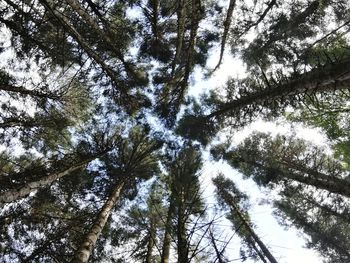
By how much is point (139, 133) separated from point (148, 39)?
4.04m

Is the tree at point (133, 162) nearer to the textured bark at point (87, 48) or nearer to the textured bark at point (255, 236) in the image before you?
the textured bark at point (87, 48)

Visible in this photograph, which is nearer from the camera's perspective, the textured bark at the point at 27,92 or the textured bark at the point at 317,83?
the textured bark at the point at 317,83

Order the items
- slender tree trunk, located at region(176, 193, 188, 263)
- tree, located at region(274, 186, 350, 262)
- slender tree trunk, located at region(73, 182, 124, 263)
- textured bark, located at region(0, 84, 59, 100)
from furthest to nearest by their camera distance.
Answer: tree, located at region(274, 186, 350, 262) < textured bark, located at region(0, 84, 59, 100) < slender tree trunk, located at region(73, 182, 124, 263) < slender tree trunk, located at region(176, 193, 188, 263)

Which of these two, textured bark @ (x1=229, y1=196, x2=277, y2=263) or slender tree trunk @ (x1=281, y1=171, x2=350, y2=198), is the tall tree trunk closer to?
slender tree trunk @ (x1=281, y1=171, x2=350, y2=198)

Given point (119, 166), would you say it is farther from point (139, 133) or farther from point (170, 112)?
point (170, 112)

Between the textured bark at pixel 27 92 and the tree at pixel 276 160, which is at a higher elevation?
the tree at pixel 276 160

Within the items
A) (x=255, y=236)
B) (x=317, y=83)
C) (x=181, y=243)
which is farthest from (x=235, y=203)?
(x=181, y=243)

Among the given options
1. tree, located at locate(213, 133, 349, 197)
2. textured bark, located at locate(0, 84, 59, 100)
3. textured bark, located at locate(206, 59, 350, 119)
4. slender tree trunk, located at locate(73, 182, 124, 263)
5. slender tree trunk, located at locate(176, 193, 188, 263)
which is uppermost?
tree, located at locate(213, 133, 349, 197)

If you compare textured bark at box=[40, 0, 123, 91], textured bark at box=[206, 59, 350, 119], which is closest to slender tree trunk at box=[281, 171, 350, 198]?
textured bark at box=[206, 59, 350, 119]

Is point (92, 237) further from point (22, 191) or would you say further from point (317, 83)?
point (317, 83)

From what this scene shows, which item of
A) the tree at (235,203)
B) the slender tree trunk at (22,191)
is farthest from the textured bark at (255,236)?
the slender tree trunk at (22,191)

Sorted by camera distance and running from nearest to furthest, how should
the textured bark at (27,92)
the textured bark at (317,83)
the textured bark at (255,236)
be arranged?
1. the textured bark at (317,83)
2. the textured bark at (27,92)
3. the textured bark at (255,236)

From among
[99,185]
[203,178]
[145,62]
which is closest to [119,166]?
[99,185]

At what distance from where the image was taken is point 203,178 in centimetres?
359
